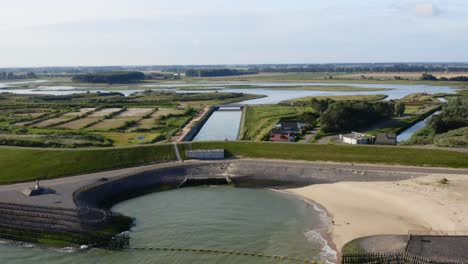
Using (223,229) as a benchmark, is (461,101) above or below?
above

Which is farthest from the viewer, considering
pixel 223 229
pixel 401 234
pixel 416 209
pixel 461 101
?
pixel 461 101

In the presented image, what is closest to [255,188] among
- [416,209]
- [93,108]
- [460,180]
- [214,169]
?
[214,169]

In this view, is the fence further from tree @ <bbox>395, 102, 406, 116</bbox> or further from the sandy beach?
tree @ <bbox>395, 102, 406, 116</bbox>

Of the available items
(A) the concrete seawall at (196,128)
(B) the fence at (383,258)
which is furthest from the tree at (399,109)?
(B) the fence at (383,258)

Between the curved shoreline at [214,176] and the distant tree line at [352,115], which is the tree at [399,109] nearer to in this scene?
the distant tree line at [352,115]

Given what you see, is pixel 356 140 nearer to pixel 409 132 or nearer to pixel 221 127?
pixel 409 132

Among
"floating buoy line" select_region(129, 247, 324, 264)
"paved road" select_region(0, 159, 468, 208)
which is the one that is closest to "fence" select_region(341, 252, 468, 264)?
"floating buoy line" select_region(129, 247, 324, 264)

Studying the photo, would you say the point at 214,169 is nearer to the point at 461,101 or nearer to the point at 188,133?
the point at 188,133
